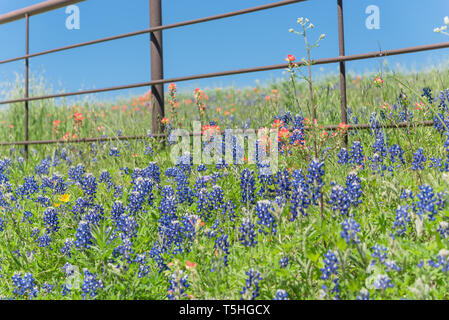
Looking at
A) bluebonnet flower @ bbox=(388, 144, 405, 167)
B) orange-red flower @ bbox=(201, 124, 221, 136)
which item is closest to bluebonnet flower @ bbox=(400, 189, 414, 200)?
bluebonnet flower @ bbox=(388, 144, 405, 167)

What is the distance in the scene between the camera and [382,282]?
1.45m

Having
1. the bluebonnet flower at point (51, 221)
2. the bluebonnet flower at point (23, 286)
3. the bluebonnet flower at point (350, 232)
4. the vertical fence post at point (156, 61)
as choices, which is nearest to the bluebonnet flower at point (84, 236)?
the bluebonnet flower at point (23, 286)

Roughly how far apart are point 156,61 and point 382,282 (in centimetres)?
386

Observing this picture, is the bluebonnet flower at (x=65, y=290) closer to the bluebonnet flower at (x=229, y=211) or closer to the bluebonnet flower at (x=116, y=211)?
the bluebonnet flower at (x=116, y=211)

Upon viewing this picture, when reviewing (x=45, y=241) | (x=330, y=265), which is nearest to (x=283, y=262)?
(x=330, y=265)

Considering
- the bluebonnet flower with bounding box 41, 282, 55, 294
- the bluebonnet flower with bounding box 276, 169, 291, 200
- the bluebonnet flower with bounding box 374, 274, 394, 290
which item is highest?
the bluebonnet flower with bounding box 276, 169, 291, 200

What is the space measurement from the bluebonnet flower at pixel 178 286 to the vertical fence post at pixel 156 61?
320 cm

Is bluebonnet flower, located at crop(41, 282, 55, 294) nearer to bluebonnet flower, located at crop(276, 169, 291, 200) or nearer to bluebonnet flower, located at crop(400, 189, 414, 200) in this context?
bluebonnet flower, located at crop(276, 169, 291, 200)

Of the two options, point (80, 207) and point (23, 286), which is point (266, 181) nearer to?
point (80, 207)

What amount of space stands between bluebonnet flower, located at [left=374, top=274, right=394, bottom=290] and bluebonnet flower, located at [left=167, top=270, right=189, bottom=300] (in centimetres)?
70

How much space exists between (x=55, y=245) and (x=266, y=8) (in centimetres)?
278

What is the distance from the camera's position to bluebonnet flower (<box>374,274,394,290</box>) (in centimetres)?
144
